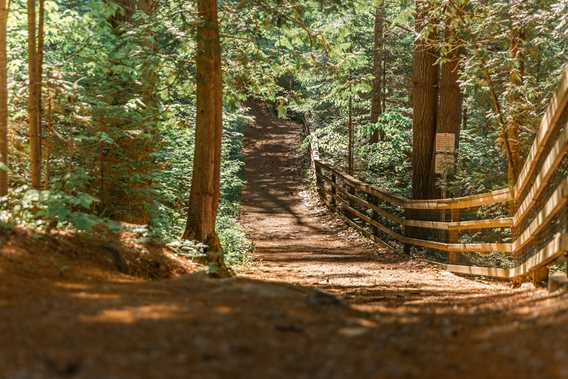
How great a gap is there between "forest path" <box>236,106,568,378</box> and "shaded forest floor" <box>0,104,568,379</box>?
16mm

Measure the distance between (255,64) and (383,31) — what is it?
11.2m

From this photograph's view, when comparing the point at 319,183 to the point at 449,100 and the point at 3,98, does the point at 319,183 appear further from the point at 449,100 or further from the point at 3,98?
the point at 3,98

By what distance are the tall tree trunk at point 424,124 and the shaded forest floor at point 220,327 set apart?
7.05 m

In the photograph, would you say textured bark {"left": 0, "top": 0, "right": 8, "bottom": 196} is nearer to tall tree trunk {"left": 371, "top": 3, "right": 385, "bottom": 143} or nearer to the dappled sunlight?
the dappled sunlight

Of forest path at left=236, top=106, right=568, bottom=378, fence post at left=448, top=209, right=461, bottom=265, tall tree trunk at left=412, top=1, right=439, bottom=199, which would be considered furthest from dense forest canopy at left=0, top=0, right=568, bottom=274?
forest path at left=236, top=106, right=568, bottom=378

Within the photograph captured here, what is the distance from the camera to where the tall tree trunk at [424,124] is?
1466 cm

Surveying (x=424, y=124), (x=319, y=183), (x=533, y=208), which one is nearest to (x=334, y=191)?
(x=319, y=183)

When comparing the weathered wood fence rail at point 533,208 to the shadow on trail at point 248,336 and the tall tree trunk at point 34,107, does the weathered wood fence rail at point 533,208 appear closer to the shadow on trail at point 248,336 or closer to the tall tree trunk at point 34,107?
the shadow on trail at point 248,336

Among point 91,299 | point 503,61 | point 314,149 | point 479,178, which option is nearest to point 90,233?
point 91,299

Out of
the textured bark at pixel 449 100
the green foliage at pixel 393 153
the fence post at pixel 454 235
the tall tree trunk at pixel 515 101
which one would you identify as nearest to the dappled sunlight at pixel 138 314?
the tall tree trunk at pixel 515 101

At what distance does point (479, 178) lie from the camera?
12664 mm

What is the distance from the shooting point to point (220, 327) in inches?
153

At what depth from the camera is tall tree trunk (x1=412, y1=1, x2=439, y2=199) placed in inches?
577

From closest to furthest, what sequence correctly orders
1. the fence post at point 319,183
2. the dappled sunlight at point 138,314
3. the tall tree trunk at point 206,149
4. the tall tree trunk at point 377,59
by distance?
the dappled sunlight at point 138,314
the tall tree trunk at point 206,149
the tall tree trunk at point 377,59
the fence post at point 319,183
